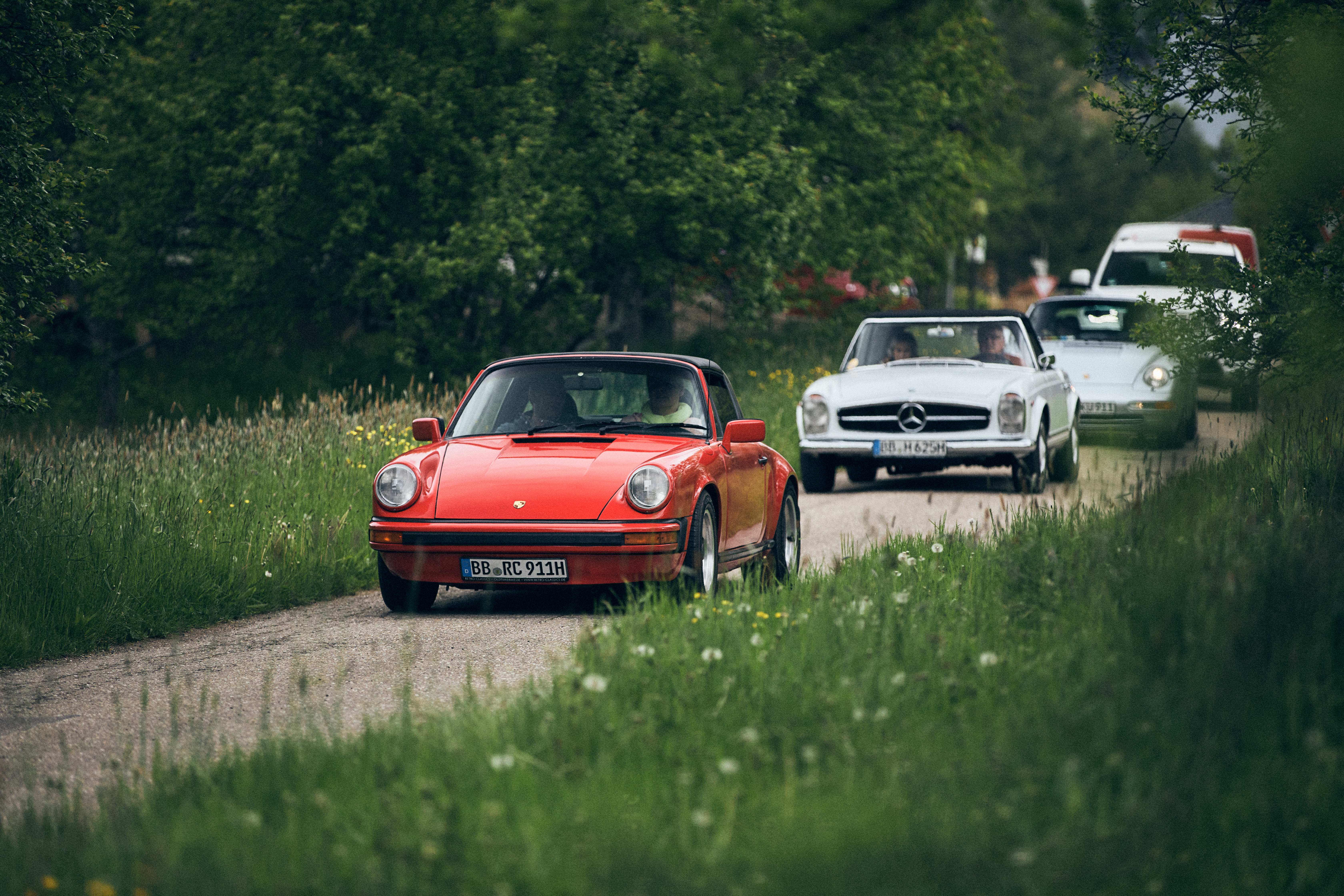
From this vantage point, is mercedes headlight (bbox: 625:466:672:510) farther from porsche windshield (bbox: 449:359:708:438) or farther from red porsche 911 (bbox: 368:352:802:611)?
porsche windshield (bbox: 449:359:708:438)

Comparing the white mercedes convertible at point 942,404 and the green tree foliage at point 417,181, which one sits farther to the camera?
the green tree foliage at point 417,181

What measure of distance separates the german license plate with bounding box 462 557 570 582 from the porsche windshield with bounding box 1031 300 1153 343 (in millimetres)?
11592

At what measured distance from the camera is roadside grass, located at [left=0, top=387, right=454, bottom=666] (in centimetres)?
830

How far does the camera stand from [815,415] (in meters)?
15.4

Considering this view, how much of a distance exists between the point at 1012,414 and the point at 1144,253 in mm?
11032

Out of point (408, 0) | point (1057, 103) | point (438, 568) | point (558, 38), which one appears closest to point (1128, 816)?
point (558, 38)

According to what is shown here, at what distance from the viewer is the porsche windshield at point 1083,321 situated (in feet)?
62.1

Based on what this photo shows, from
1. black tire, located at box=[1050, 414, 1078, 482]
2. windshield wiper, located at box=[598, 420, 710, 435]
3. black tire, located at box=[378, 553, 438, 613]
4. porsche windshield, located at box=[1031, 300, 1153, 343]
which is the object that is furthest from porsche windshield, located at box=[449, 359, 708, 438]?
porsche windshield, located at box=[1031, 300, 1153, 343]

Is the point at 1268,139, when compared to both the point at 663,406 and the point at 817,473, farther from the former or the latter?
the point at 817,473

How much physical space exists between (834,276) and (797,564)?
24.3 m

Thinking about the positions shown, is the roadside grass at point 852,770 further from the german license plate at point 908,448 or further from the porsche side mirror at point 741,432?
the german license plate at point 908,448

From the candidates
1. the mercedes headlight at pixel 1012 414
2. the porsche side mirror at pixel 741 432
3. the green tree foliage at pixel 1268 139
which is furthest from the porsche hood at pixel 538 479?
the mercedes headlight at pixel 1012 414

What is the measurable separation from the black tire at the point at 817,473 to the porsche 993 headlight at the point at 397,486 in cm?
721

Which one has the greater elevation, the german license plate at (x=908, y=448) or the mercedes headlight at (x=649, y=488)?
the mercedes headlight at (x=649, y=488)
